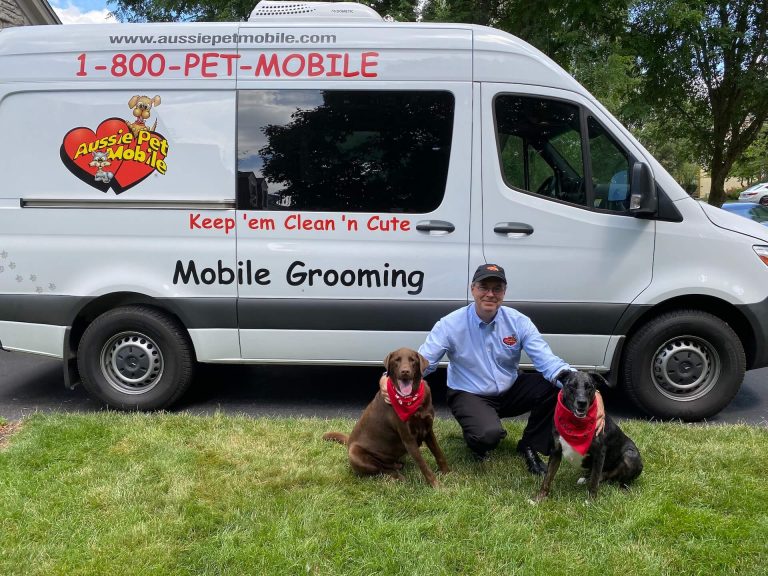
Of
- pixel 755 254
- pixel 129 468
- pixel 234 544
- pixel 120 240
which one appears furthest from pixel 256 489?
pixel 755 254

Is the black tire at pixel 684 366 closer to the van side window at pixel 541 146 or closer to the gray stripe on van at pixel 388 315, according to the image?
the gray stripe on van at pixel 388 315

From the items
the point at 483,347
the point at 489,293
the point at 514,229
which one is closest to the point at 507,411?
the point at 483,347

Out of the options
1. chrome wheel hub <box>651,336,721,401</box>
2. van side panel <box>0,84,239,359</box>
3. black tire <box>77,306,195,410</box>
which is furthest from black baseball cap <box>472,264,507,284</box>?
→ black tire <box>77,306,195,410</box>

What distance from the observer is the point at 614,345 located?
4.42 meters

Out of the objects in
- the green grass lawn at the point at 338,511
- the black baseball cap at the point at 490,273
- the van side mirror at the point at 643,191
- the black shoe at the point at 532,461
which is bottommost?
the green grass lawn at the point at 338,511

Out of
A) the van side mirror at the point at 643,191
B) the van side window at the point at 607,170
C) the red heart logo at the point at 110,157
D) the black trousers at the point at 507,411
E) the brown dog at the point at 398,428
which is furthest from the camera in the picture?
the red heart logo at the point at 110,157

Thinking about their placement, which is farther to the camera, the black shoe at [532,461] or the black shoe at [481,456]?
the black shoe at [481,456]

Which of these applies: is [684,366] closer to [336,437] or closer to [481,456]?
[481,456]

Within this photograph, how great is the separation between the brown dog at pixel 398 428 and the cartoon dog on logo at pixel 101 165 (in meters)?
2.54

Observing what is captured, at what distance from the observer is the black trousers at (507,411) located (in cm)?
349

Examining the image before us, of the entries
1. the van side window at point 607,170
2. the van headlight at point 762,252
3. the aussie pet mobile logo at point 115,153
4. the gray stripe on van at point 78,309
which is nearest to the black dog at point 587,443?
the van side window at point 607,170

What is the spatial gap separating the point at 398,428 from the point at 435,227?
5.13ft

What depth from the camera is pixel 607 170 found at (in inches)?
169

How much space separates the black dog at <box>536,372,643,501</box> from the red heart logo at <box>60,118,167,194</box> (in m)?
3.22
